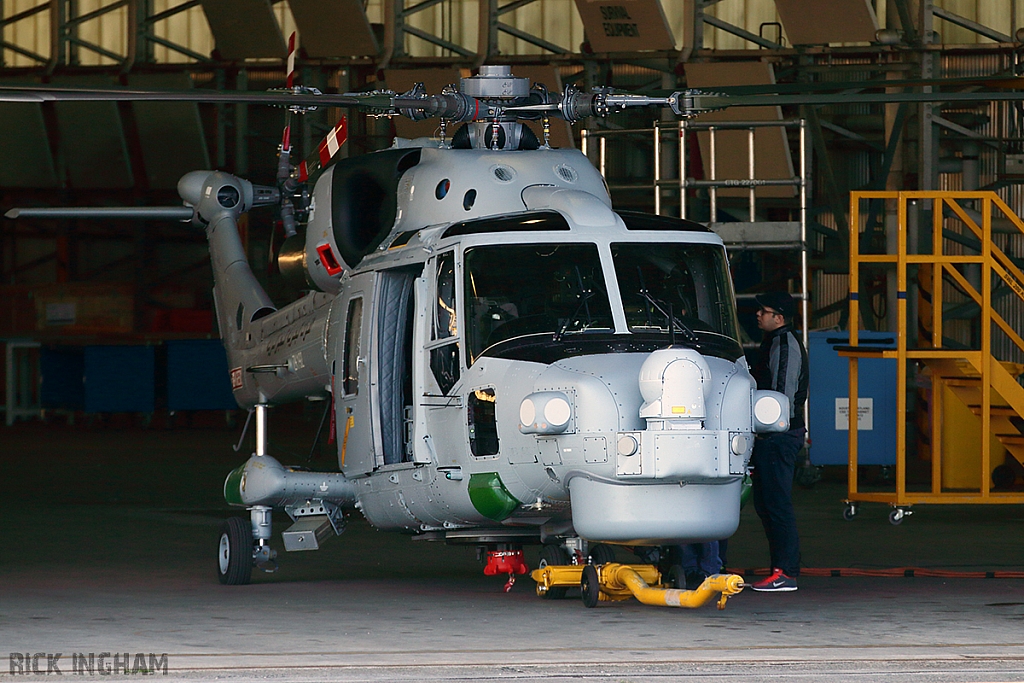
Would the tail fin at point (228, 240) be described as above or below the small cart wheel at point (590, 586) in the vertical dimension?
above

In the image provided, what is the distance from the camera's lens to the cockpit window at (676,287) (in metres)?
9.66

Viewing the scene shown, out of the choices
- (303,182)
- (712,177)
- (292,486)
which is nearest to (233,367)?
(303,182)

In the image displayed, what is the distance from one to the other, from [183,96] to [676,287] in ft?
10.6

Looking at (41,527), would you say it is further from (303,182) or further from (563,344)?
(563,344)

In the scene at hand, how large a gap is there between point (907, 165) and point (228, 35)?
13.4 m

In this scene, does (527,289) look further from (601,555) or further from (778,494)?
(778,494)

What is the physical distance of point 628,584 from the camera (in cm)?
974

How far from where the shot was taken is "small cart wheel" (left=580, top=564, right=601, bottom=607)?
32.3ft

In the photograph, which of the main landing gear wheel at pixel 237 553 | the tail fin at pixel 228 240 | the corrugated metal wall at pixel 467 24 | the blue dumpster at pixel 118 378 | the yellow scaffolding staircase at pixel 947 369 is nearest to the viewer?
the main landing gear wheel at pixel 237 553

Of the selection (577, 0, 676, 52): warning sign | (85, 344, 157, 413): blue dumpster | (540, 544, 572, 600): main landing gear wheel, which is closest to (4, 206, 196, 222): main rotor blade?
(540, 544, 572, 600): main landing gear wheel

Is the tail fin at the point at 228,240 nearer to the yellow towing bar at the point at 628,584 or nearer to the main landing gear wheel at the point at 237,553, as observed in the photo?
the main landing gear wheel at the point at 237,553

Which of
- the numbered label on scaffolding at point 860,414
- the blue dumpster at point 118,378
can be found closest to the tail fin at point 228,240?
the numbered label on scaffolding at point 860,414

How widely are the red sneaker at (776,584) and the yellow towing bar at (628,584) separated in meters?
0.77

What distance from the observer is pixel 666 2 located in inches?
1281
